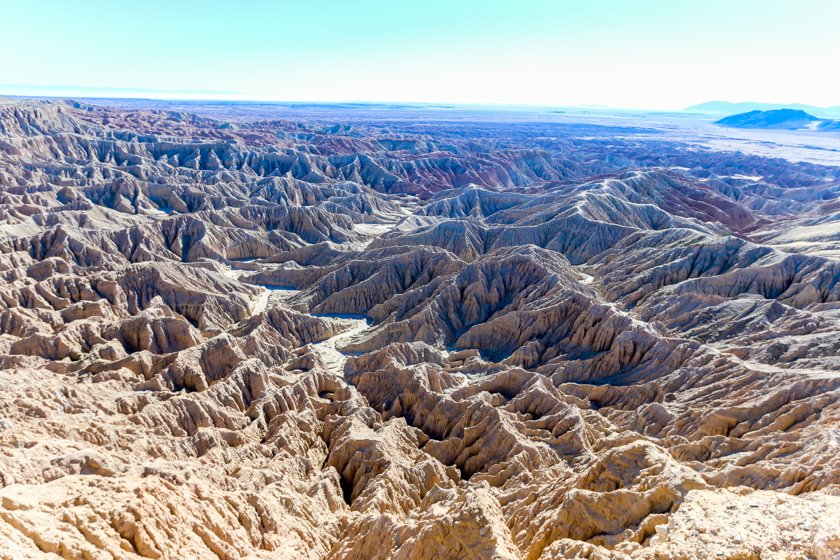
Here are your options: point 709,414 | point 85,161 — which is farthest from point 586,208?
point 85,161

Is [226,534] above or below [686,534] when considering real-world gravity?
below

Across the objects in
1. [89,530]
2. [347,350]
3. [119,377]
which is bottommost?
[347,350]

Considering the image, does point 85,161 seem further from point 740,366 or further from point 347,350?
point 740,366

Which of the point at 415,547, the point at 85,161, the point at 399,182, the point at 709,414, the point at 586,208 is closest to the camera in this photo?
the point at 415,547

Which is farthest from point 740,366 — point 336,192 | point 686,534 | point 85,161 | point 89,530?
point 85,161

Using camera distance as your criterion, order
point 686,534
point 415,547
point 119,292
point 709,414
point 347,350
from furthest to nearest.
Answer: point 119,292 < point 347,350 < point 709,414 < point 415,547 < point 686,534

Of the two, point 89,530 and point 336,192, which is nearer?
point 89,530

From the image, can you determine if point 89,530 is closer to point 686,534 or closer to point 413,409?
point 686,534
